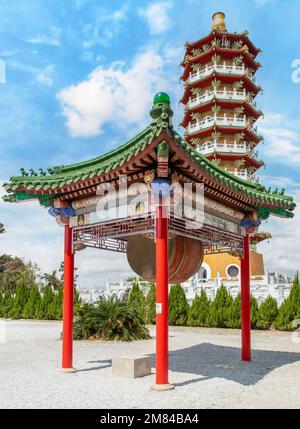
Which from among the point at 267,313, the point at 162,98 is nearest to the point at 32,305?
the point at 267,313

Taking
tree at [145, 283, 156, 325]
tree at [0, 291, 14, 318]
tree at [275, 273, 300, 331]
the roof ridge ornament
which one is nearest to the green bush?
tree at [145, 283, 156, 325]

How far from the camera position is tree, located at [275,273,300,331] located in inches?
864

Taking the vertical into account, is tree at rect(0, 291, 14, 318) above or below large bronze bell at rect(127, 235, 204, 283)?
below

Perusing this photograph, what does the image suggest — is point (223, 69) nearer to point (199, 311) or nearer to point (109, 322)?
point (199, 311)

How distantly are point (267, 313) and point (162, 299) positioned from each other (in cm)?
1573

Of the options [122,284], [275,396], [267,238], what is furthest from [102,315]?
[267,238]

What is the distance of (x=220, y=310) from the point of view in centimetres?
2388

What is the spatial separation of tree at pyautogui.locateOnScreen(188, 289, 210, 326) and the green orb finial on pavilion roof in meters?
17.8

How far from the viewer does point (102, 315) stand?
1689 centimetres

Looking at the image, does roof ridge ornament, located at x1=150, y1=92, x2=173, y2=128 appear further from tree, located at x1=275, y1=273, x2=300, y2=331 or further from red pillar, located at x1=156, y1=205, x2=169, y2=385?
tree, located at x1=275, y1=273, x2=300, y2=331

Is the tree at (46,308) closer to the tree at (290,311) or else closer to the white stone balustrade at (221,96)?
the tree at (290,311)

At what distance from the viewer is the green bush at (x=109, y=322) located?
648 inches
